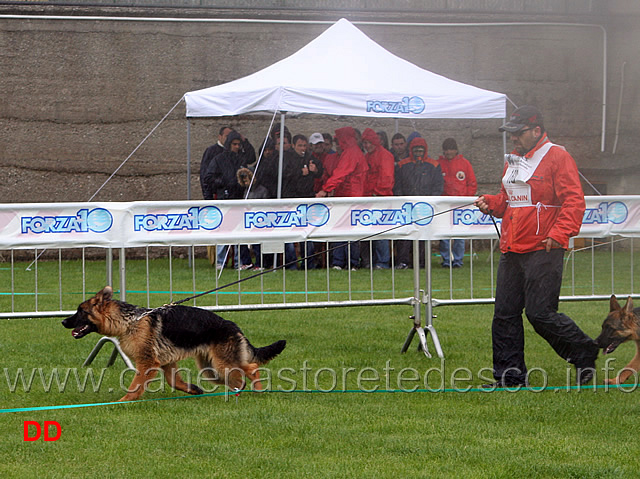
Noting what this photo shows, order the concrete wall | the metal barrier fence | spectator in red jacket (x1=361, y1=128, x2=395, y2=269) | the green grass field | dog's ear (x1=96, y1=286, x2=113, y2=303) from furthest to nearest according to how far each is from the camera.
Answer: the concrete wall, spectator in red jacket (x1=361, y1=128, x2=395, y2=269), the metal barrier fence, dog's ear (x1=96, y1=286, x2=113, y2=303), the green grass field

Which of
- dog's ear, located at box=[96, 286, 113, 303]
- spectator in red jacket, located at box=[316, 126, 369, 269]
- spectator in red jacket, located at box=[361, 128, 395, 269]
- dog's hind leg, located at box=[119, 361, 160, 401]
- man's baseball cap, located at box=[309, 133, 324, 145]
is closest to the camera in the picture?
dog's hind leg, located at box=[119, 361, 160, 401]

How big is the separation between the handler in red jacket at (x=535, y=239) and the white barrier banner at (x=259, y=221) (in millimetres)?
975

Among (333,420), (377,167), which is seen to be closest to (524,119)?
(333,420)

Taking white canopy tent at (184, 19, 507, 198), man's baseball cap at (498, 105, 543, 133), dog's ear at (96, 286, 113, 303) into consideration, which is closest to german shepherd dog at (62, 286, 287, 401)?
dog's ear at (96, 286, 113, 303)

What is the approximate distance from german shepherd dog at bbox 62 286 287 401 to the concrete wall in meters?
12.5

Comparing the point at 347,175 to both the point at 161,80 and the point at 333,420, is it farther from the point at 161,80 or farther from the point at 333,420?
the point at 333,420

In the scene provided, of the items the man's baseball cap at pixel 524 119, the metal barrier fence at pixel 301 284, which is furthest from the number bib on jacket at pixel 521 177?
the metal barrier fence at pixel 301 284

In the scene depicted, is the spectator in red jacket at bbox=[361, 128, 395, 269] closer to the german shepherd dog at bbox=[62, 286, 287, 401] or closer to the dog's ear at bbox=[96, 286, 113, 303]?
the german shepherd dog at bbox=[62, 286, 287, 401]

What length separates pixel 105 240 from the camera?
7.56 m

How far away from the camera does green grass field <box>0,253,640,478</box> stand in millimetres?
4883

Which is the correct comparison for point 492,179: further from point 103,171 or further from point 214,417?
point 214,417

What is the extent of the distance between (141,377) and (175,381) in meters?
0.31

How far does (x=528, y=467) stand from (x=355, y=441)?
1012 millimetres

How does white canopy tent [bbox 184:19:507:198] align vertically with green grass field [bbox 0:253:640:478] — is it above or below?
above
